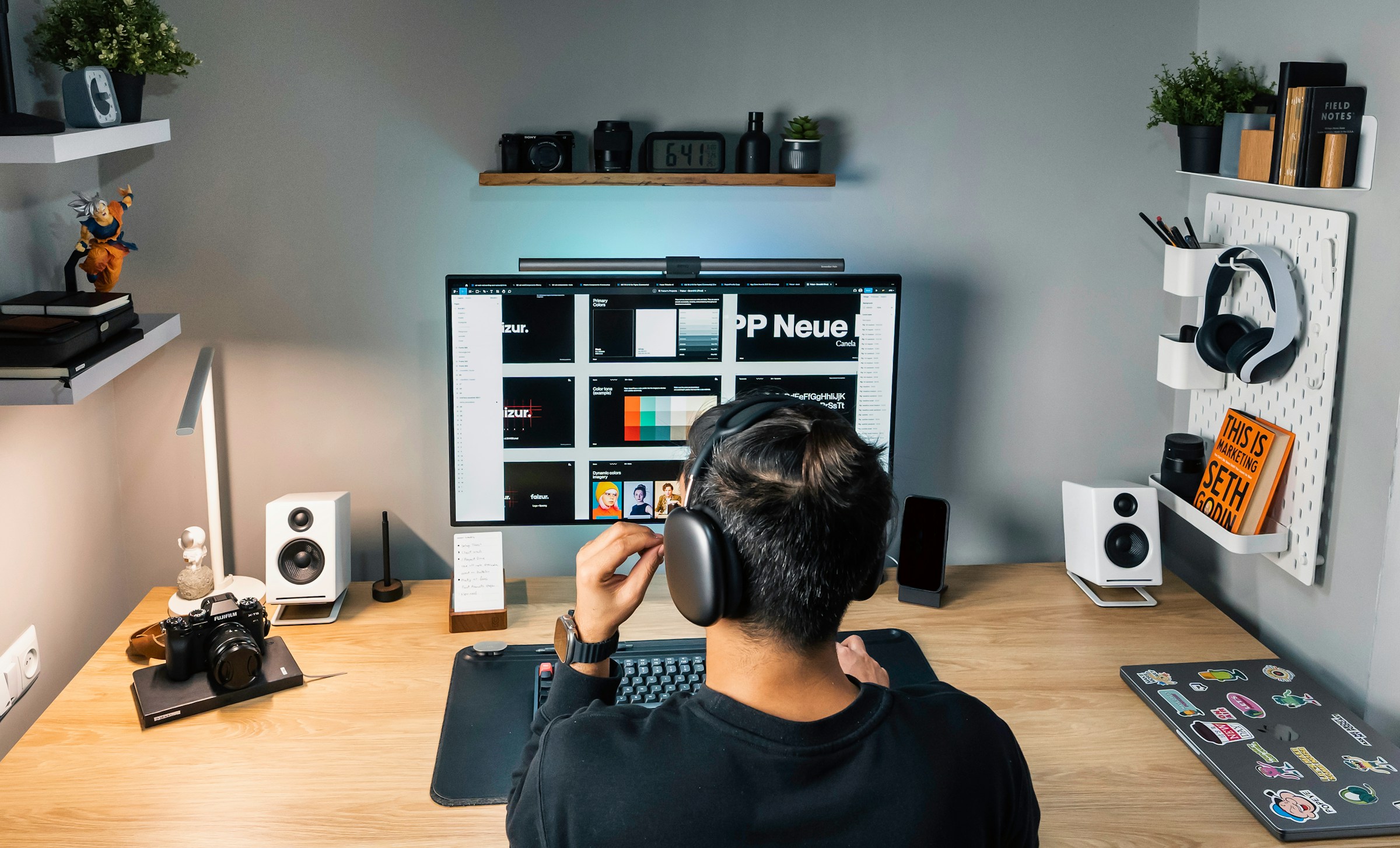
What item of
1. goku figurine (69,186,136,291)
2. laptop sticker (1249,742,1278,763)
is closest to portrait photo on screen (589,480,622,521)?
goku figurine (69,186,136,291)

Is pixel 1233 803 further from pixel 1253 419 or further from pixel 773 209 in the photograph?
pixel 773 209

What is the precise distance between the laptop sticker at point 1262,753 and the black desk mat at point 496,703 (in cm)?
45

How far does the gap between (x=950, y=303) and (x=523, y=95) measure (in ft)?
2.96

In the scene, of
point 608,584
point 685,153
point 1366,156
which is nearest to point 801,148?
point 685,153

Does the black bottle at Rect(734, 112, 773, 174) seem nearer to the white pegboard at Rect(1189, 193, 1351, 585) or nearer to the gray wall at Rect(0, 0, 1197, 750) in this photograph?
the gray wall at Rect(0, 0, 1197, 750)

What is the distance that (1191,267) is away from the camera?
1.94 m

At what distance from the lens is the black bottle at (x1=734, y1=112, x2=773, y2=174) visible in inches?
75.6

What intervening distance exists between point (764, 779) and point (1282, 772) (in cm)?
89

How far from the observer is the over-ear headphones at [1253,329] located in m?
1.73

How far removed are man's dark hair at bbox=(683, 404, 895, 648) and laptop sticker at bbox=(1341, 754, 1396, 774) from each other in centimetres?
89

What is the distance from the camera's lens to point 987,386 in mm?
2162

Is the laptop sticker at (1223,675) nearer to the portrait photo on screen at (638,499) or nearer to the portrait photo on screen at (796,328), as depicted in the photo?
the portrait photo on screen at (796,328)

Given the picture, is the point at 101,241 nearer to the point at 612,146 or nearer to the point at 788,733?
the point at 612,146

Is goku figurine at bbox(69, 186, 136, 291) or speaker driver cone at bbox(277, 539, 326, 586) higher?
goku figurine at bbox(69, 186, 136, 291)
